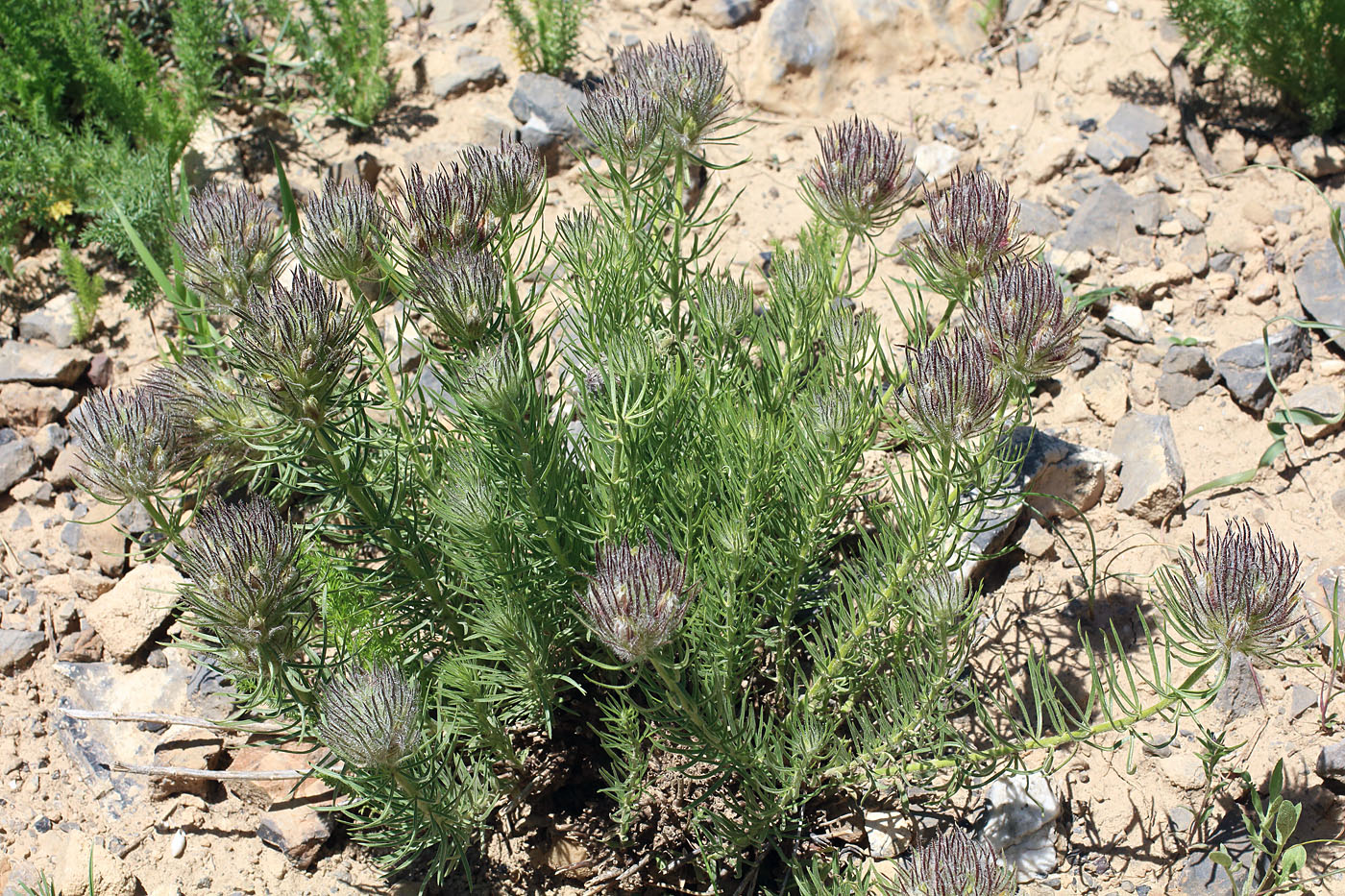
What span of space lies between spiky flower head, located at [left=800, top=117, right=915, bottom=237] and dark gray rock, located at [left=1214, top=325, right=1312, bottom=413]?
2272 mm

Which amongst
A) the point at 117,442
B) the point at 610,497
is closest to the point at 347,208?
the point at 117,442

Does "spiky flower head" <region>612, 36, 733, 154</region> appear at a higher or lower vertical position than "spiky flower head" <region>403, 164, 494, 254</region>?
higher

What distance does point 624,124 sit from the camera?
2.91 metres

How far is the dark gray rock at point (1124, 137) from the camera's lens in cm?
536

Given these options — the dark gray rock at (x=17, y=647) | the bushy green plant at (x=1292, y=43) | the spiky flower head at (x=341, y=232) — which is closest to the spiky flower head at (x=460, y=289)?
the spiky flower head at (x=341, y=232)

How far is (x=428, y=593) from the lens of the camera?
332 centimetres

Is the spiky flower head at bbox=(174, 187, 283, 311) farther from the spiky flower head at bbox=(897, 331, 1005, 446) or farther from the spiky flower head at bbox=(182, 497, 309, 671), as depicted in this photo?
the spiky flower head at bbox=(897, 331, 1005, 446)

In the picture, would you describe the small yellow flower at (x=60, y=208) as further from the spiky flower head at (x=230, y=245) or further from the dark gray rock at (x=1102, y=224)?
the dark gray rock at (x=1102, y=224)

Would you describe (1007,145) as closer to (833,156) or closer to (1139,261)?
(1139,261)

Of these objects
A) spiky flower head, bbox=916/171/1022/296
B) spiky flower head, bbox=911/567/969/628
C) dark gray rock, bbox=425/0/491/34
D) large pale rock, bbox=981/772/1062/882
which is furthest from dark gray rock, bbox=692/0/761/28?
large pale rock, bbox=981/772/1062/882

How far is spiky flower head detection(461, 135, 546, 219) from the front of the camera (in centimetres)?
287

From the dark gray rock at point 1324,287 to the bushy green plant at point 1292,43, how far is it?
2.76 feet

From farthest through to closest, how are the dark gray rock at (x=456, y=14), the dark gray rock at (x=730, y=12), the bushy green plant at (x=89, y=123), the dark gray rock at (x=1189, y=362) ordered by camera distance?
the dark gray rock at (x=456, y=14) < the dark gray rock at (x=730, y=12) < the bushy green plant at (x=89, y=123) < the dark gray rock at (x=1189, y=362)

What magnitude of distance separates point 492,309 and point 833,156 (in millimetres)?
1078
